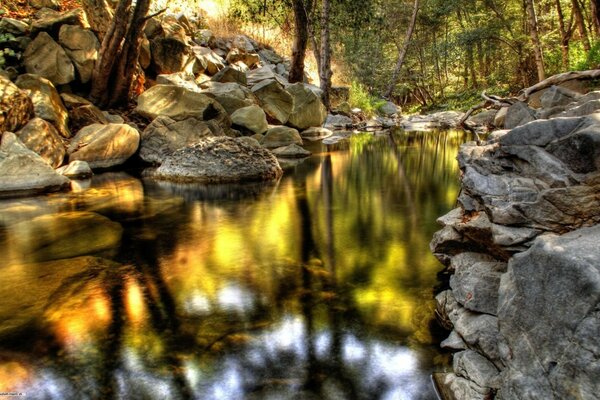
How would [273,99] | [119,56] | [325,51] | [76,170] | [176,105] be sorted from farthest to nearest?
[325,51]
[273,99]
[119,56]
[176,105]
[76,170]

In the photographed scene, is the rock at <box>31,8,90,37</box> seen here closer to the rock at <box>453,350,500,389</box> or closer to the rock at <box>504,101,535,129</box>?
the rock at <box>504,101,535,129</box>

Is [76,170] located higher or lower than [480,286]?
higher

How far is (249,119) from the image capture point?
13.6 meters

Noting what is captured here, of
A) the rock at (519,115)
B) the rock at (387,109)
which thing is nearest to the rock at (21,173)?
the rock at (519,115)

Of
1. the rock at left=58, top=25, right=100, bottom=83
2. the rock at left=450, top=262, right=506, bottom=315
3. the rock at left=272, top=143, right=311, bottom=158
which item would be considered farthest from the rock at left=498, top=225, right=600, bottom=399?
the rock at left=58, top=25, right=100, bottom=83

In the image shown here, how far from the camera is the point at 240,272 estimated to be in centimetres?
448

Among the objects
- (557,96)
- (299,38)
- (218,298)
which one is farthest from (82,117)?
(299,38)

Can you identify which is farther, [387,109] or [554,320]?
[387,109]

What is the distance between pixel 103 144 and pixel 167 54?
6.53m

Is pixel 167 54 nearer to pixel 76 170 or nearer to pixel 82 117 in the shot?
pixel 82 117

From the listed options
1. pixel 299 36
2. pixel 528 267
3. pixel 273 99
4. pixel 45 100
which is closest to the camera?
pixel 528 267

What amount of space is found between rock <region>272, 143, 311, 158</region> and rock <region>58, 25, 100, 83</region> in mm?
5569

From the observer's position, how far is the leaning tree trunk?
11.8 meters

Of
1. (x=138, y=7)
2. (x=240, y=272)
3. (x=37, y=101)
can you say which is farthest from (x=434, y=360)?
(x=138, y=7)
